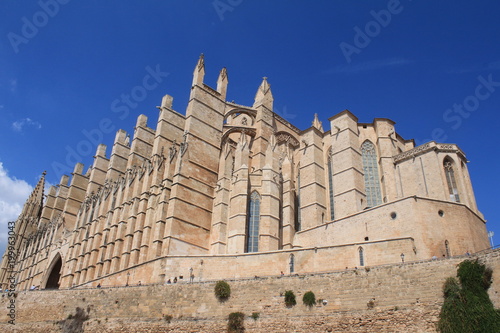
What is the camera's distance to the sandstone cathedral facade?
786 inches

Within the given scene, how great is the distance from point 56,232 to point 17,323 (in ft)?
72.7

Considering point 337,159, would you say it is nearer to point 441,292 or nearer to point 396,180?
point 396,180

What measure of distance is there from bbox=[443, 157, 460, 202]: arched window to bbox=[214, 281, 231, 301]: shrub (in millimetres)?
13110

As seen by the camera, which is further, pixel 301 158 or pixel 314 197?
pixel 301 158

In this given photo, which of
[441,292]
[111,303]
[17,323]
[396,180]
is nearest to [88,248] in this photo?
[17,323]

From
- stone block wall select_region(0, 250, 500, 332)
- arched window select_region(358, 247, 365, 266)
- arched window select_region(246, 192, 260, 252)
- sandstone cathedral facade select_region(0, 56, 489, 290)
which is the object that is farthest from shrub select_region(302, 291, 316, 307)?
arched window select_region(246, 192, 260, 252)

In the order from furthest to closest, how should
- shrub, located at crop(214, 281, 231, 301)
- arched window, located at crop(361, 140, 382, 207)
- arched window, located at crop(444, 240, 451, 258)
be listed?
arched window, located at crop(361, 140, 382, 207) → arched window, located at crop(444, 240, 451, 258) → shrub, located at crop(214, 281, 231, 301)

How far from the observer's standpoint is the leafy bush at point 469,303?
44.4ft

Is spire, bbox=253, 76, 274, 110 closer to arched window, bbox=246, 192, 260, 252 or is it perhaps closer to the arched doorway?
arched window, bbox=246, 192, 260, 252

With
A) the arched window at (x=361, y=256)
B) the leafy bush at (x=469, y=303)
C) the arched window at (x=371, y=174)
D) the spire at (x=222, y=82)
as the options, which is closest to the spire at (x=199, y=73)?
the spire at (x=222, y=82)

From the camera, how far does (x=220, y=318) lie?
1794cm

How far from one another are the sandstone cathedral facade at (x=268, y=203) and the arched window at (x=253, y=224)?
0.06 metres

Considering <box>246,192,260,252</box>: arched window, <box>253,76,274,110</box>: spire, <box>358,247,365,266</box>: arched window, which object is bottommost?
<box>358,247,365,266</box>: arched window

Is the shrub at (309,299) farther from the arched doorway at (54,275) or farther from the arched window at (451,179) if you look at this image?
the arched doorway at (54,275)
